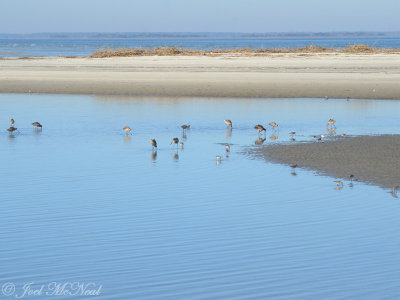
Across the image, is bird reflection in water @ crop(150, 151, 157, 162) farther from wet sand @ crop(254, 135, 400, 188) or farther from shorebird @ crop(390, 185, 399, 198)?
shorebird @ crop(390, 185, 399, 198)

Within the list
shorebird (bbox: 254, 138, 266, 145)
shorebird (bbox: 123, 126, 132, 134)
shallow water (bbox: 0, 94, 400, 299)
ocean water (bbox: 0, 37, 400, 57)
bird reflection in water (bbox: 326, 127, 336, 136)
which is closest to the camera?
shallow water (bbox: 0, 94, 400, 299)

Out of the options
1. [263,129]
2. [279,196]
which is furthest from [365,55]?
[279,196]

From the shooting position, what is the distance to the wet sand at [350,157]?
1224cm

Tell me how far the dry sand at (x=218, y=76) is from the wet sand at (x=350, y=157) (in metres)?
10.5

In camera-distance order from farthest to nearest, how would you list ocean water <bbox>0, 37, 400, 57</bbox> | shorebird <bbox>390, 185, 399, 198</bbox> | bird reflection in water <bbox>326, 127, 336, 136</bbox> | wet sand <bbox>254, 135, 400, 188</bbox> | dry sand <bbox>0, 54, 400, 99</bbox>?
ocean water <bbox>0, 37, 400, 57</bbox> < dry sand <bbox>0, 54, 400, 99</bbox> < bird reflection in water <bbox>326, 127, 336, 136</bbox> < wet sand <bbox>254, 135, 400, 188</bbox> < shorebird <bbox>390, 185, 399, 198</bbox>

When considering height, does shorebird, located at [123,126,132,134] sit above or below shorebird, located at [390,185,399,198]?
below

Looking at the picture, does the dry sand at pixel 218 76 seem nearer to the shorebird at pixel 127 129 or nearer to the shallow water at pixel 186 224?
the shorebird at pixel 127 129

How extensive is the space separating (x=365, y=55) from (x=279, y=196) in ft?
118

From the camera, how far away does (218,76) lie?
3366 centimetres

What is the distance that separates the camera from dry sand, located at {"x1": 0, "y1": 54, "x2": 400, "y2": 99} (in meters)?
27.9

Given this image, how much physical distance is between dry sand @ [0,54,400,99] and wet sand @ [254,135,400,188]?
34.5ft

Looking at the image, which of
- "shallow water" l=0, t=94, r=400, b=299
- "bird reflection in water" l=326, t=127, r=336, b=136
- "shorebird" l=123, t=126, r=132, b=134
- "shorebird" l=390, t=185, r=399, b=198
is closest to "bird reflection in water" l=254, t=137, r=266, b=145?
"shallow water" l=0, t=94, r=400, b=299

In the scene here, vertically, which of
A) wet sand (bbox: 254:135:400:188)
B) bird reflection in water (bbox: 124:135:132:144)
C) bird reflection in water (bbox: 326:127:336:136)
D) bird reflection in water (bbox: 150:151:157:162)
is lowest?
bird reflection in water (bbox: 124:135:132:144)

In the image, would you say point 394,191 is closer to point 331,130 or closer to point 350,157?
point 350,157
